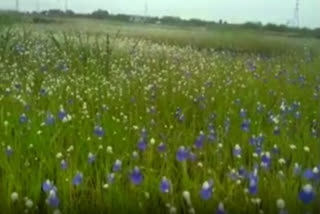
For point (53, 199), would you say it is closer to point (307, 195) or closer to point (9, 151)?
point (9, 151)

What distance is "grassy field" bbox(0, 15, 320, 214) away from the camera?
→ 1.94m

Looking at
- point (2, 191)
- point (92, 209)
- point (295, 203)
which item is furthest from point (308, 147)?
point (2, 191)

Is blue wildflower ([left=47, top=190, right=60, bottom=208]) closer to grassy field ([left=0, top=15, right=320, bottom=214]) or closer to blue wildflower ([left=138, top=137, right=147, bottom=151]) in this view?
grassy field ([left=0, top=15, right=320, bottom=214])

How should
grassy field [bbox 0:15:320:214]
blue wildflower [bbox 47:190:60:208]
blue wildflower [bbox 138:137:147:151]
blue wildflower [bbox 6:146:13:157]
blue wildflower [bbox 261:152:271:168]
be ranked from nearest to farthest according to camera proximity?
blue wildflower [bbox 47:190:60:208] → grassy field [bbox 0:15:320:214] → blue wildflower [bbox 261:152:271:168] → blue wildflower [bbox 6:146:13:157] → blue wildflower [bbox 138:137:147:151]

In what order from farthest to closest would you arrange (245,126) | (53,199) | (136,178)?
(245,126) < (136,178) < (53,199)

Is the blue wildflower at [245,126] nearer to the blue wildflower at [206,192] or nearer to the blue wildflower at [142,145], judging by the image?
the blue wildflower at [142,145]

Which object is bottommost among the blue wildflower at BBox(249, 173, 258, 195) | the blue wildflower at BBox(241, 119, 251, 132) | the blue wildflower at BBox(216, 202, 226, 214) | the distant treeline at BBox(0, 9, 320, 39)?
the blue wildflower at BBox(216, 202, 226, 214)

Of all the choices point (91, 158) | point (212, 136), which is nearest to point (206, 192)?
point (91, 158)

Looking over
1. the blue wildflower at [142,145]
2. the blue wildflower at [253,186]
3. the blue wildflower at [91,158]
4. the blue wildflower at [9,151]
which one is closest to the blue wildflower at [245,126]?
the blue wildflower at [142,145]

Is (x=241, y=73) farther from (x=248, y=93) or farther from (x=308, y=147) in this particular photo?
(x=308, y=147)

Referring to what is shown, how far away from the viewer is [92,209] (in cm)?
198

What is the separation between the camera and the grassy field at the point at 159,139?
6.37ft

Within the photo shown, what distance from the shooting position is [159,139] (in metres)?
2.76

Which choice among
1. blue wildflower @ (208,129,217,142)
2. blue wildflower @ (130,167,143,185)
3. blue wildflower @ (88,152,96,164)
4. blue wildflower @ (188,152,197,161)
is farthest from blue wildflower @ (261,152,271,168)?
blue wildflower @ (88,152,96,164)
